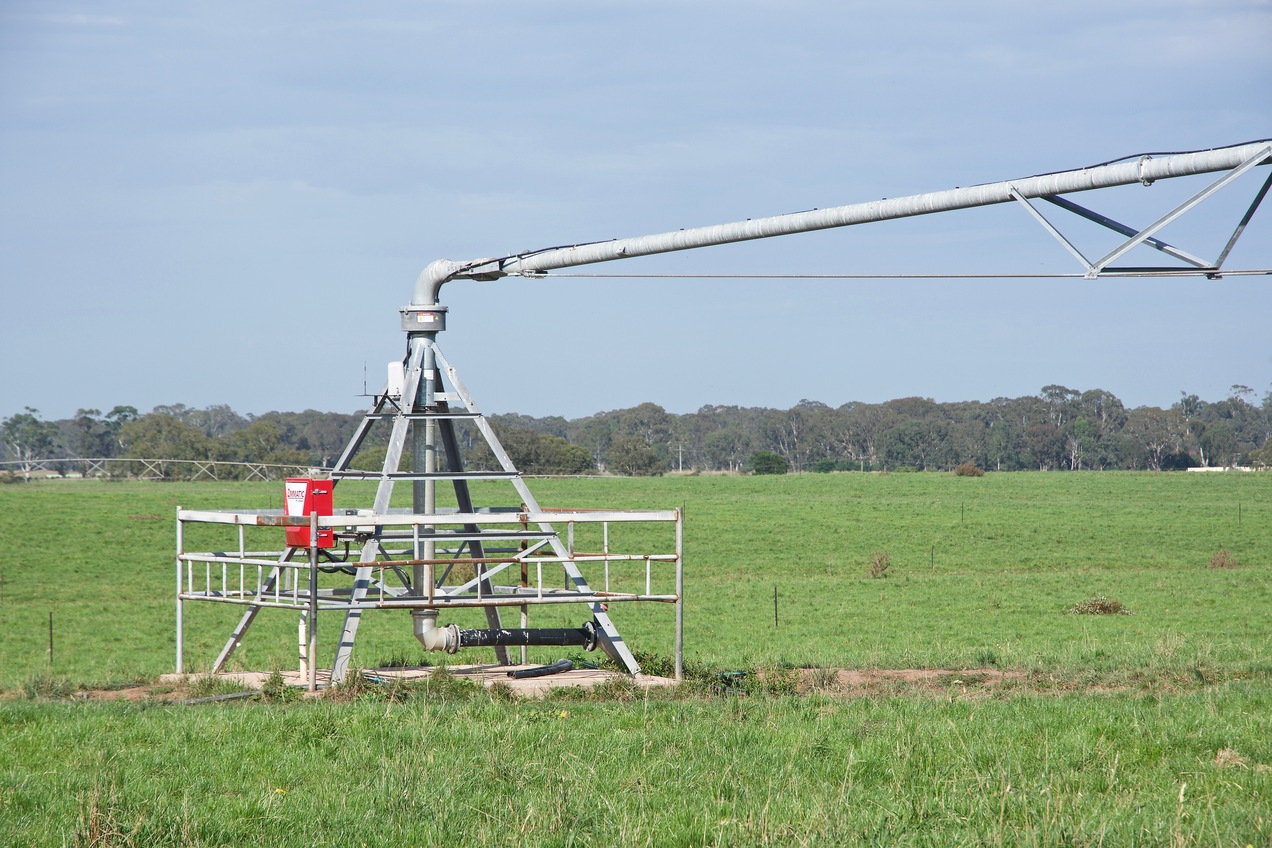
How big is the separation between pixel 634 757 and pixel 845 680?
683cm

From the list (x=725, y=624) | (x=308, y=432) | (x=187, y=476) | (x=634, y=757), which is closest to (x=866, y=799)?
(x=634, y=757)

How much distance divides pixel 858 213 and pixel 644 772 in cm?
790

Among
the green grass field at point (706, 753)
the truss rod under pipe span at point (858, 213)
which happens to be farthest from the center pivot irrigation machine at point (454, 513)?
the green grass field at point (706, 753)

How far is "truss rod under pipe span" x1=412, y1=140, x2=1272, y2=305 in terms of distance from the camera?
13.0 meters

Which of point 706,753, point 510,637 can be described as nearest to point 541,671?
point 510,637

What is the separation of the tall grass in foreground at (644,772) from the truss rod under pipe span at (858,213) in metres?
5.66

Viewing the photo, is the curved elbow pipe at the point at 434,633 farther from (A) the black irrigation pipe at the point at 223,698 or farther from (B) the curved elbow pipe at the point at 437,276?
(B) the curved elbow pipe at the point at 437,276

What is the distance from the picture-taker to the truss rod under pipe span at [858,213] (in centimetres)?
1299

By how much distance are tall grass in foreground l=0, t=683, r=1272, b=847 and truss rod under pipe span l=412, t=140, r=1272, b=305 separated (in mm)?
5663

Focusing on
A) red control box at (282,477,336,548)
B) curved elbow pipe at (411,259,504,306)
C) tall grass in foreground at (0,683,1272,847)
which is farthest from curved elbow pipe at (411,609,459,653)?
curved elbow pipe at (411,259,504,306)

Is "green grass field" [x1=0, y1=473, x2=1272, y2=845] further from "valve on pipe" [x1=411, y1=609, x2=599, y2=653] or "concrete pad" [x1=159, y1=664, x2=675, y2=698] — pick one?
"valve on pipe" [x1=411, y1=609, x2=599, y2=653]

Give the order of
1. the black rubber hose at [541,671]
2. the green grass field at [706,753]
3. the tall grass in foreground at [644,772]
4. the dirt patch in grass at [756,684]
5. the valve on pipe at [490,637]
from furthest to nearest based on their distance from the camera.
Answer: the black rubber hose at [541,671]
the valve on pipe at [490,637]
the dirt patch in grass at [756,684]
the green grass field at [706,753]
the tall grass in foreground at [644,772]

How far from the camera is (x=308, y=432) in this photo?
180m

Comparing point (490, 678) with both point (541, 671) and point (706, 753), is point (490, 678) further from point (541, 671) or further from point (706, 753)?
point (706, 753)
